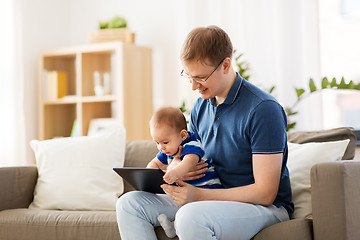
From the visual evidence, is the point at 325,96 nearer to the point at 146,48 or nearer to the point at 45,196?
the point at 146,48

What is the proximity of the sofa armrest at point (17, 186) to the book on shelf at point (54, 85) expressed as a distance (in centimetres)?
165

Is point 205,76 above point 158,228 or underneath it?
above

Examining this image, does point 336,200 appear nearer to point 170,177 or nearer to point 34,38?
point 170,177

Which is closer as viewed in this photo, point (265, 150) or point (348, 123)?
point (265, 150)

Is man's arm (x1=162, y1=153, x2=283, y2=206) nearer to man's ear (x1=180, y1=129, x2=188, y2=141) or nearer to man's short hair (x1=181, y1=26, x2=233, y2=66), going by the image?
man's ear (x1=180, y1=129, x2=188, y2=141)

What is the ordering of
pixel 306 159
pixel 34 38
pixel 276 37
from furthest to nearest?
pixel 34 38, pixel 276 37, pixel 306 159

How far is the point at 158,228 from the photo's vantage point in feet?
6.25

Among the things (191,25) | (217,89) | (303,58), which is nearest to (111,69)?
(191,25)

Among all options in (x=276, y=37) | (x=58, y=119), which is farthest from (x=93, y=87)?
(x=276, y=37)

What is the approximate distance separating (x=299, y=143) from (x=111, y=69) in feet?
7.93

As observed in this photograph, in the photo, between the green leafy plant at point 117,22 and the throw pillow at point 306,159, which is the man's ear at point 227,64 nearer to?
the throw pillow at point 306,159

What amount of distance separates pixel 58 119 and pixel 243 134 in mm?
2926

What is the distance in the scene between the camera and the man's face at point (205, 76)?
177 cm

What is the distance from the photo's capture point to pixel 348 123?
3.51m
